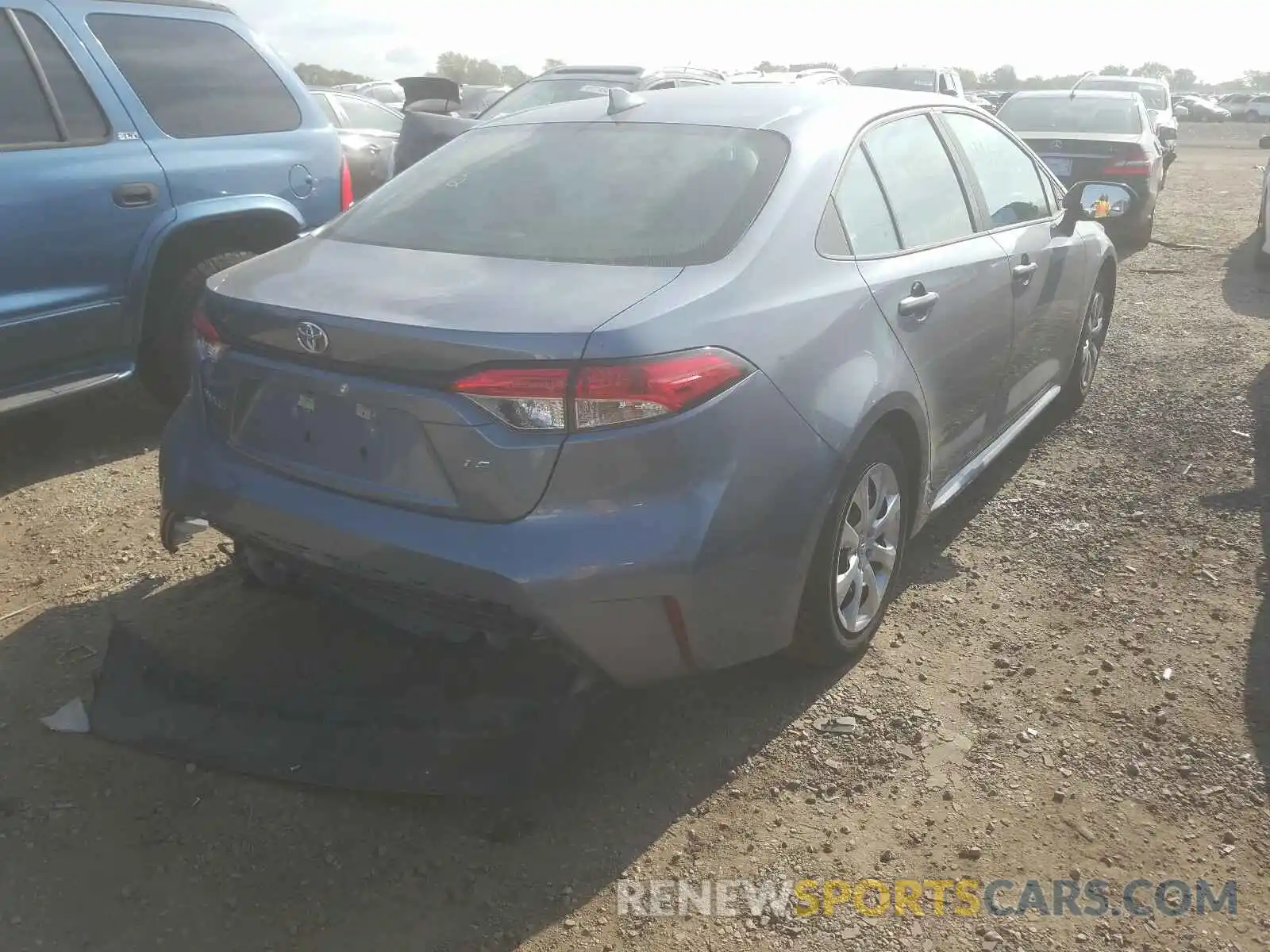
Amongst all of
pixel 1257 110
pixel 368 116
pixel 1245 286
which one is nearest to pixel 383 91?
pixel 368 116

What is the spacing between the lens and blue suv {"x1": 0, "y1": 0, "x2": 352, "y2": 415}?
419cm

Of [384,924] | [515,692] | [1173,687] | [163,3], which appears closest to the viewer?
[384,924]

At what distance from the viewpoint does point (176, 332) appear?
477cm

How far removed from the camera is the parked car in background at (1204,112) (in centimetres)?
4991

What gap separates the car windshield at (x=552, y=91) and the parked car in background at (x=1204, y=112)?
49.7 metres

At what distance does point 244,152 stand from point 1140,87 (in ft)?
49.9

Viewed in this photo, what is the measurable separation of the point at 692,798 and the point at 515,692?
509mm

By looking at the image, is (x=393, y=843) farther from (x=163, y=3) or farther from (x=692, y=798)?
(x=163, y=3)

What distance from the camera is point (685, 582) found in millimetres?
2416

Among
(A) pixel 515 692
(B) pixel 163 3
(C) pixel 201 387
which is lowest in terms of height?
(A) pixel 515 692

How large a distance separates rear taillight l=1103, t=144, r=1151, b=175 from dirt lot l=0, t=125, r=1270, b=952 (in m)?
6.27

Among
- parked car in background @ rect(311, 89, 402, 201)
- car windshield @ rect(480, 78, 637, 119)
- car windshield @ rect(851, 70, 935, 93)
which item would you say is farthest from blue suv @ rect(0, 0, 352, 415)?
car windshield @ rect(851, 70, 935, 93)

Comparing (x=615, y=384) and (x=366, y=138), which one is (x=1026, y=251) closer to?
(x=615, y=384)

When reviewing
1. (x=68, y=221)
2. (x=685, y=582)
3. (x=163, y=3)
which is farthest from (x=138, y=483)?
(x=685, y=582)
